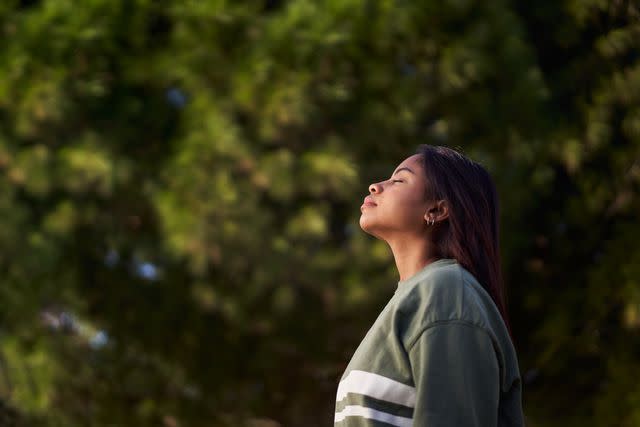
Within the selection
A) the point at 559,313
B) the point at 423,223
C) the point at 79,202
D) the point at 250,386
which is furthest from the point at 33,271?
the point at 423,223

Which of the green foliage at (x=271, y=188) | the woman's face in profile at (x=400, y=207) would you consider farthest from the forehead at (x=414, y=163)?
the green foliage at (x=271, y=188)

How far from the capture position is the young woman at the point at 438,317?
1546 millimetres

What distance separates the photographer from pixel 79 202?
6.34 m

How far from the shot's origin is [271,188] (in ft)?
19.2

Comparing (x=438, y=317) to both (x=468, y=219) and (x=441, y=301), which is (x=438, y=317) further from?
(x=468, y=219)

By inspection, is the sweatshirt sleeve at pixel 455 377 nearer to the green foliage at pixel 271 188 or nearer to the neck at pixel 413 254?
the neck at pixel 413 254

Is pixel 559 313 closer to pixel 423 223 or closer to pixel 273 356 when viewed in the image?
pixel 273 356

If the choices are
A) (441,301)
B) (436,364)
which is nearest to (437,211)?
(441,301)

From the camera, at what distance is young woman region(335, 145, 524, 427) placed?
1.55 meters

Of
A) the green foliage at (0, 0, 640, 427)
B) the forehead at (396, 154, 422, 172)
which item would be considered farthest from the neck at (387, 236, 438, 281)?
the green foliage at (0, 0, 640, 427)

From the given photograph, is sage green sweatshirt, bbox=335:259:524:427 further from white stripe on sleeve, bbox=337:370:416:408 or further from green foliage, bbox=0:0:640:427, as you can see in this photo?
green foliage, bbox=0:0:640:427

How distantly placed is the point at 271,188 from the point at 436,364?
4349 mm

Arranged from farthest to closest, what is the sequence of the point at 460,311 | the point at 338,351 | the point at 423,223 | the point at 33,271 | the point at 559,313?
the point at 559,313, the point at 338,351, the point at 33,271, the point at 423,223, the point at 460,311

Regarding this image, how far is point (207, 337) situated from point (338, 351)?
2.96 feet
